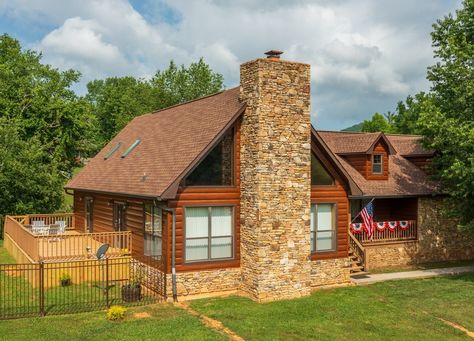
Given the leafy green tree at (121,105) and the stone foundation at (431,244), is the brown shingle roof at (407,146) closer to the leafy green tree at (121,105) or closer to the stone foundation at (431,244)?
the stone foundation at (431,244)

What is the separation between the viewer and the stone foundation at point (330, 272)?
19.3m

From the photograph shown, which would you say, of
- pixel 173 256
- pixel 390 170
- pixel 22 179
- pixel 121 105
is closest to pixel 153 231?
pixel 173 256

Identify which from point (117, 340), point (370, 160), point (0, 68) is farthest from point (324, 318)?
point (0, 68)

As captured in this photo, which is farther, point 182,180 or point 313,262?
point 313,262

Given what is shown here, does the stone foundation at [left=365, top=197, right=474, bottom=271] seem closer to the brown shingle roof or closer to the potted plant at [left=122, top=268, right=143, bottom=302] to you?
the brown shingle roof

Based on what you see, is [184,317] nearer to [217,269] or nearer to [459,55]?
[217,269]

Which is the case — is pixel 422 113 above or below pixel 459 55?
below

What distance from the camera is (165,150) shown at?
20391mm

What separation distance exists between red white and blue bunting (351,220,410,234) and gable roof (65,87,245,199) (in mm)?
9136

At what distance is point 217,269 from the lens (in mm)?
17703

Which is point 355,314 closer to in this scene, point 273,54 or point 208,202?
point 208,202

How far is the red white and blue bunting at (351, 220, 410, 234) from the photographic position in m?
24.4

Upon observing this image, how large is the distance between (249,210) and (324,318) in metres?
4.46

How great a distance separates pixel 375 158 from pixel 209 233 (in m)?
12.6
